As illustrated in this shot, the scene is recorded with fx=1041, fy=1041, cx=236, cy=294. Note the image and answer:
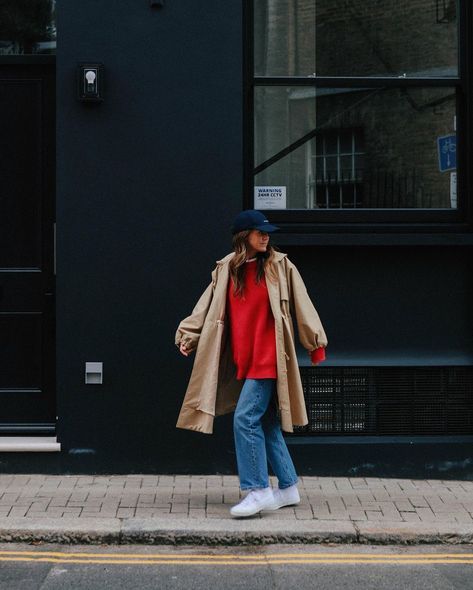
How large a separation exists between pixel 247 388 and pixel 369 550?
1.27 metres

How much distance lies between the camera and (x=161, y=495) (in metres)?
7.23

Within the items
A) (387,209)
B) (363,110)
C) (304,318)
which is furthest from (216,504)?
(363,110)

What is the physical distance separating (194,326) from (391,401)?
201 cm

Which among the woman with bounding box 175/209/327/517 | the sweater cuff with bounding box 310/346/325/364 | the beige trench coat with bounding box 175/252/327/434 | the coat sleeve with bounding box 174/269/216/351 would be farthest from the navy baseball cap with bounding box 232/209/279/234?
the sweater cuff with bounding box 310/346/325/364

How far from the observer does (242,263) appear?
6684 millimetres

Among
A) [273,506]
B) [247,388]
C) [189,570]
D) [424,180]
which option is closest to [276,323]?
[247,388]

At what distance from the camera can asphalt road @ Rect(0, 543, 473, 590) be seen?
218 inches

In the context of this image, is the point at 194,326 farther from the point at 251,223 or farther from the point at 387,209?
the point at 387,209

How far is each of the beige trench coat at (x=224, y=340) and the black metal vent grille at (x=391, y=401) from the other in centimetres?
126

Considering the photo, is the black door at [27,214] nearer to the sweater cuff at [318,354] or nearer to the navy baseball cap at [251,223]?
the navy baseball cap at [251,223]

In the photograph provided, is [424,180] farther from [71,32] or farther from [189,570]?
[189,570]

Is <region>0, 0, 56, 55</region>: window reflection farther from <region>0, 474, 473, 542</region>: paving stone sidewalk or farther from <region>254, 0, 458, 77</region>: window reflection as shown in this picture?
<region>0, 474, 473, 542</region>: paving stone sidewalk

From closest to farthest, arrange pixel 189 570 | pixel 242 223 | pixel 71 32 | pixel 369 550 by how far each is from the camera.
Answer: pixel 189 570, pixel 369 550, pixel 242 223, pixel 71 32

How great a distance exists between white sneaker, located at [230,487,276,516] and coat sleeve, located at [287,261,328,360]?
962 mm
